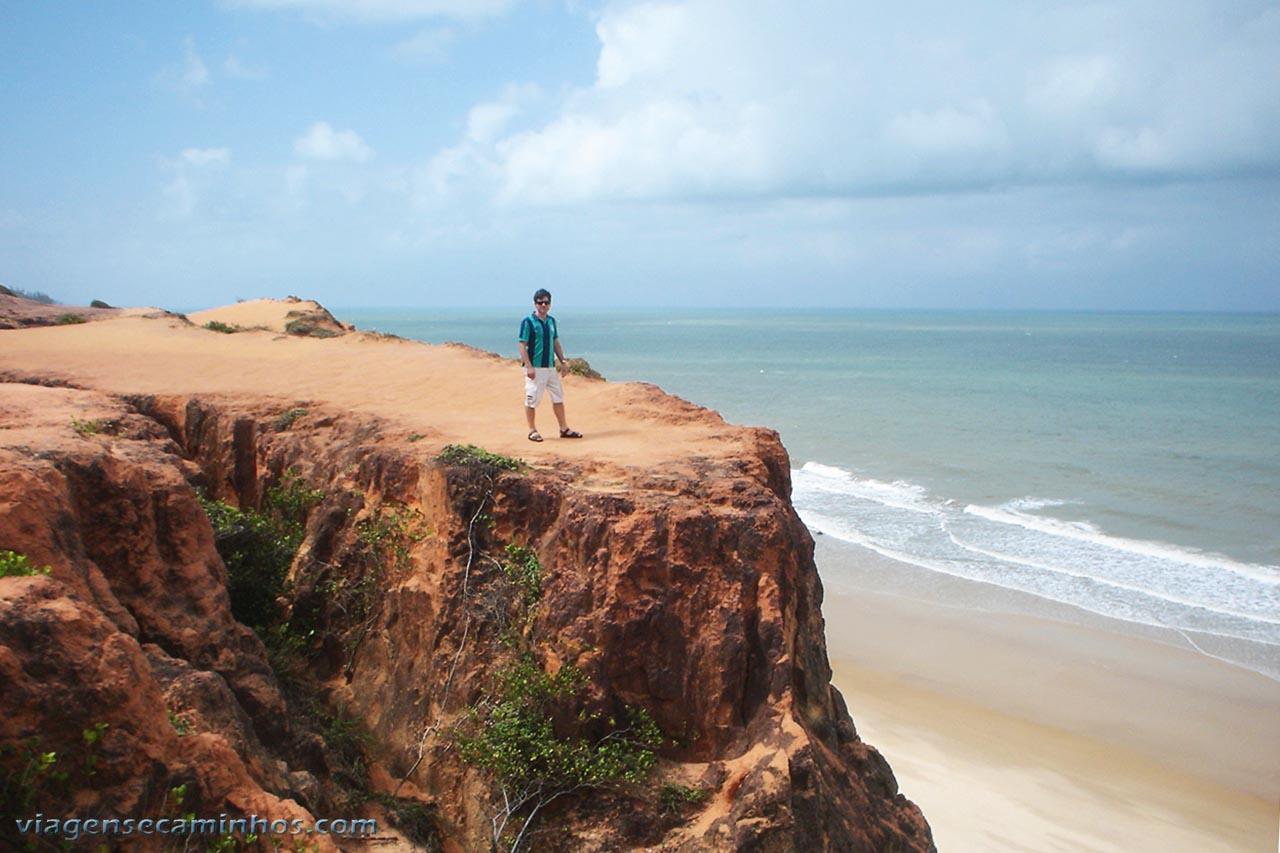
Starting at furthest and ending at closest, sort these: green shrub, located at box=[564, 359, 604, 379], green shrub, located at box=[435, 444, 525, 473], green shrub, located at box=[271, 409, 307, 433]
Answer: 1. green shrub, located at box=[564, 359, 604, 379]
2. green shrub, located at box=[271, 409, 307, 433]
3. green shrub, located at box=[435, 444, 525, 473]

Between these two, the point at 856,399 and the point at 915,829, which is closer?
the point at 915,829

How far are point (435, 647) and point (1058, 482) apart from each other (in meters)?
22.7

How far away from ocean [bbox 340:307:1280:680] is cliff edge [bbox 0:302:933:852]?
2933 millimetres

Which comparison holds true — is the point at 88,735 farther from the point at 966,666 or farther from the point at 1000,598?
the point at 1000,598

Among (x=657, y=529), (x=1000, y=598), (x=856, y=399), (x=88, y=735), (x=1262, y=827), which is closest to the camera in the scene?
(x=88, y=735)

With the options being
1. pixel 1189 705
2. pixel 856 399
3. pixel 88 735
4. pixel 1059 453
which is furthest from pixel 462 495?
pixel 856 399

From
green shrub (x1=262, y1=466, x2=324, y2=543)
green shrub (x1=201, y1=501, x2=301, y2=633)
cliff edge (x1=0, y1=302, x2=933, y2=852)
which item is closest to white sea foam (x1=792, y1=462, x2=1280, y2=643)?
cliff edge (x1=0, y1=302, x2=933, y2=852)

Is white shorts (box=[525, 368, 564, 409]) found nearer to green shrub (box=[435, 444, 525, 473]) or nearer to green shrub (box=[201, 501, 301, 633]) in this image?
green shrub (box=[435, 444, 525, 473])

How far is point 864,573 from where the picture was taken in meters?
18.7

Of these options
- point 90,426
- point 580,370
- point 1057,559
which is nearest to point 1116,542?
point 1057,559

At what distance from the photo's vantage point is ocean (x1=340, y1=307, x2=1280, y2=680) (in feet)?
57.3

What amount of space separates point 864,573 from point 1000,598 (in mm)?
2532

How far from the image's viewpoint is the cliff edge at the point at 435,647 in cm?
502

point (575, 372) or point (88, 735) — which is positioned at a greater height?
point (575, 372)
